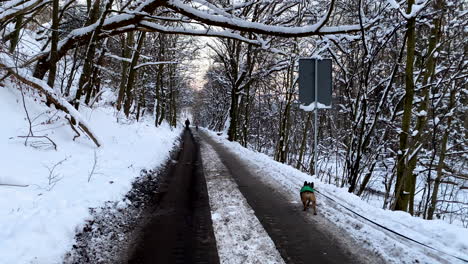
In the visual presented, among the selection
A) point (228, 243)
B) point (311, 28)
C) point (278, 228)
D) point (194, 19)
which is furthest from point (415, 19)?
point (228, 243)

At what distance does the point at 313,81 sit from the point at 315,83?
0.14 metres

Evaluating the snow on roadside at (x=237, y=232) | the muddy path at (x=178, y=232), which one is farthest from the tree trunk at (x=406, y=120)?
the muddy path at (x=178, y=232)

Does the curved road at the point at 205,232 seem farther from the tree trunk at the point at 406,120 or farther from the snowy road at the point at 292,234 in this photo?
the tree trunk at the point at 406,120

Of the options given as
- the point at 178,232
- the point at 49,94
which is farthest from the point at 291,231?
the point at 49,94

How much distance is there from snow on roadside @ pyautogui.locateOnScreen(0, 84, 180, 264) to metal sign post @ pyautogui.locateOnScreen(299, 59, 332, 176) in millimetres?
5158

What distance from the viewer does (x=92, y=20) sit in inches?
428

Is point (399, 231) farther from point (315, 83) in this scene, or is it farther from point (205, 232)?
point (315, 83)

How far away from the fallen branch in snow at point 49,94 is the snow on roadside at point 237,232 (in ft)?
15.0

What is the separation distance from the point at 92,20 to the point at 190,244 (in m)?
9.74

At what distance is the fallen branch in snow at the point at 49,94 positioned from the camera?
815cm

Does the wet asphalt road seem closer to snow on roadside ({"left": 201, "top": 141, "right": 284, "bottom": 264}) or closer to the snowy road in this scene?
the snowy road

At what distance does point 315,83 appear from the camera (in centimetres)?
870

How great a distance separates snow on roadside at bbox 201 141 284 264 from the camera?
12.1ft

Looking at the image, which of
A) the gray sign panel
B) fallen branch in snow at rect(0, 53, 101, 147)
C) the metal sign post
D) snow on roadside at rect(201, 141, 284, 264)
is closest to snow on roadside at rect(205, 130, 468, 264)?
snow on roadside at rect(201, 141, 284, 264)
